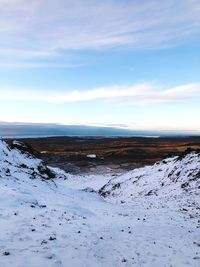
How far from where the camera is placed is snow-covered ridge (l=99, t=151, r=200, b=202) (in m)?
34.6

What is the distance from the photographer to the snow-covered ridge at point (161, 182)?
34581 mm

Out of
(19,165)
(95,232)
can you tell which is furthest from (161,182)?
(95,232)

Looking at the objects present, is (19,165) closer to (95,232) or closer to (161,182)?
(161,182)

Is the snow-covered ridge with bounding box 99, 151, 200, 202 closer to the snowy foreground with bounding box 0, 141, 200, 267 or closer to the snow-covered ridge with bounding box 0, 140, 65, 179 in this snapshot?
the snowy foreground with bounding box 0, 141, 200, 267

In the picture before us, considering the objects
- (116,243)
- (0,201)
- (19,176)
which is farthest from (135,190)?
(116,243)

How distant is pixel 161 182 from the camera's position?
39188 mm

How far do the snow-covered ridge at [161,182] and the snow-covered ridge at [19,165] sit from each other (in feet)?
28.5

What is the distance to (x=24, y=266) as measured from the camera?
10852 mm

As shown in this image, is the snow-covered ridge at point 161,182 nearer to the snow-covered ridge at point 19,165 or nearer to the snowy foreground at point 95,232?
the snowy foreground at point 95,232

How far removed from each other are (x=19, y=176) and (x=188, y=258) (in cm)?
2170

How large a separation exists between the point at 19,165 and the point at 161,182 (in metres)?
15.8

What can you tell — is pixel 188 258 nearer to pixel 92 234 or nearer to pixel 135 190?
pixel 92 234

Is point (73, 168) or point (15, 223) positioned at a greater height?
point (15, 223)

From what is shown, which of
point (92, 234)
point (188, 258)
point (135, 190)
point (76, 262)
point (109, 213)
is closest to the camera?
point (76, 262)
